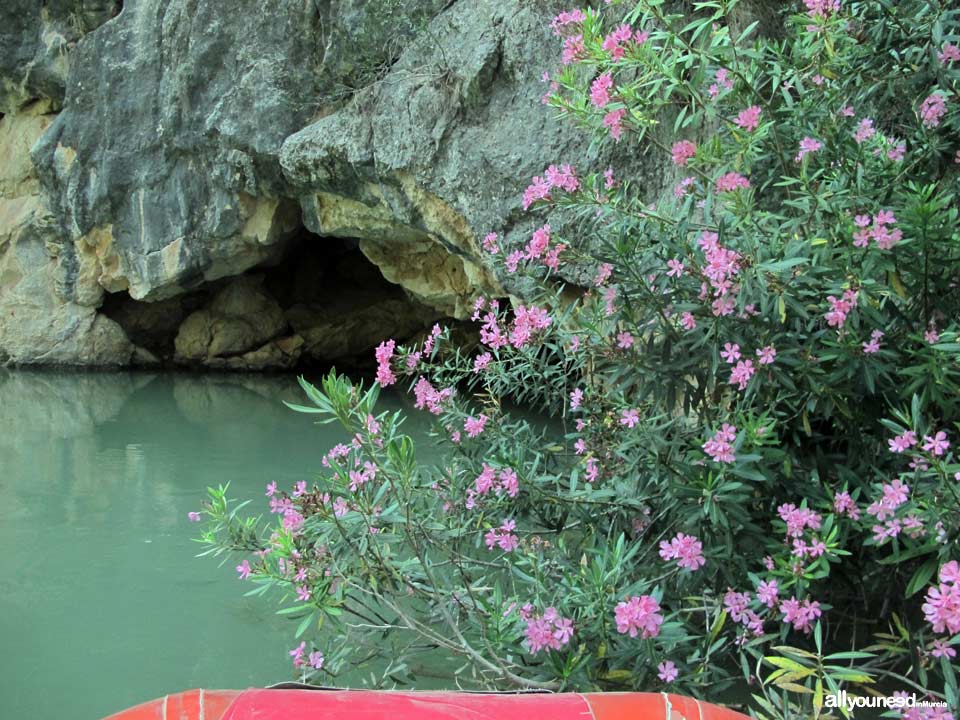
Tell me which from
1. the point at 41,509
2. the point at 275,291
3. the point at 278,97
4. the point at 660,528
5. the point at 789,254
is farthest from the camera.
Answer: the point at 275,291

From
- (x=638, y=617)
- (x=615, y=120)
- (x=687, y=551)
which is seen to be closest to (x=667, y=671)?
(x=638, y=617)

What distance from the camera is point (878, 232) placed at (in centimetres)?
208

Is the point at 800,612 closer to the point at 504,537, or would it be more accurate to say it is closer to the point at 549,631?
the point at 549,631

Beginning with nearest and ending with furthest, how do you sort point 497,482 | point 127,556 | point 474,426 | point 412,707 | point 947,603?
point 412,707 → point 947,603 → point 497,482 → point 474,426 → point 127,556

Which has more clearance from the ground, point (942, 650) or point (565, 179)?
point (565, 179)

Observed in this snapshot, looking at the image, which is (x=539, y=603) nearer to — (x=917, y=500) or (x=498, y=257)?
(x=917, y=500)

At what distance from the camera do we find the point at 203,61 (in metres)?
8.69

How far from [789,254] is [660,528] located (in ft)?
2.89

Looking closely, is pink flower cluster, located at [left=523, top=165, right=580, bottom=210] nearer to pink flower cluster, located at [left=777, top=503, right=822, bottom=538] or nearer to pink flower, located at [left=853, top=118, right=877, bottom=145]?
pink flower, located at [left=853, top=118, right=877, bottom=145]

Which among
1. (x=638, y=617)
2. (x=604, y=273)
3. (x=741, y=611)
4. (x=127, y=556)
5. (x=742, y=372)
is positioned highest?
(x=604, y=273)

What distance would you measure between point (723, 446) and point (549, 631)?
590mm

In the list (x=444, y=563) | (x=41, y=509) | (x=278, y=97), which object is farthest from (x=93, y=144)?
(x=444, y=563)

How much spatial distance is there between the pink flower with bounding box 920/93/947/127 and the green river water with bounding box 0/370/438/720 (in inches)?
77.2

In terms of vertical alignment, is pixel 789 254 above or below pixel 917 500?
above
